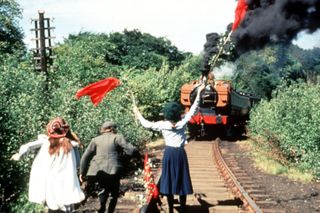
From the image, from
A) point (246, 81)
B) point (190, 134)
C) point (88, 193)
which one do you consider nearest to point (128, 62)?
point (246, 81)

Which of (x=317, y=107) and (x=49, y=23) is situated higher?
(x=49, y=23)

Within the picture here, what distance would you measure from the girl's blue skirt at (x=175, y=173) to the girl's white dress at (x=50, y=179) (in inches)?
72.4

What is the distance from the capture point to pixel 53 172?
5.35m

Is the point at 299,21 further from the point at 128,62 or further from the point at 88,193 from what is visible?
the point at 128,62

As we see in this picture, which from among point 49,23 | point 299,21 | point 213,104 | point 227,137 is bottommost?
point 227,137

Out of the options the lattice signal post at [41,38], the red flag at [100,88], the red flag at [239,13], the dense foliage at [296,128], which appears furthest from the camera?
the lattice signal post at [41,38]

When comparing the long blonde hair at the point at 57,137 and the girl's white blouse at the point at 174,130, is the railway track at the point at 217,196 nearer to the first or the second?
the girl's white blouse at the point at 174,130

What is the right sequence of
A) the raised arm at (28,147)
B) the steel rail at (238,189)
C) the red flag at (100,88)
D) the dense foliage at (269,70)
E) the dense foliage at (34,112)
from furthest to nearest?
the dense foliage at (269,70)
the dense foliage at (34,112)
the steel rail at (238,189)
the red flag at (100,88)
the raised arm at (28,147)

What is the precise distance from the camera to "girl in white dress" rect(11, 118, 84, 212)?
17.5ft

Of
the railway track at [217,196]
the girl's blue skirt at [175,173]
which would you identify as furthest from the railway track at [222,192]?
the girl's blue skirt at [175,173]

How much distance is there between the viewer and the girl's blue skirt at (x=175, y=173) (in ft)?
22.5

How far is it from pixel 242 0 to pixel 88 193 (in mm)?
5360

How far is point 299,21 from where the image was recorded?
727 centimetres

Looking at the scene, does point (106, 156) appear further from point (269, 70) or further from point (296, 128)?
point (269, 70)
